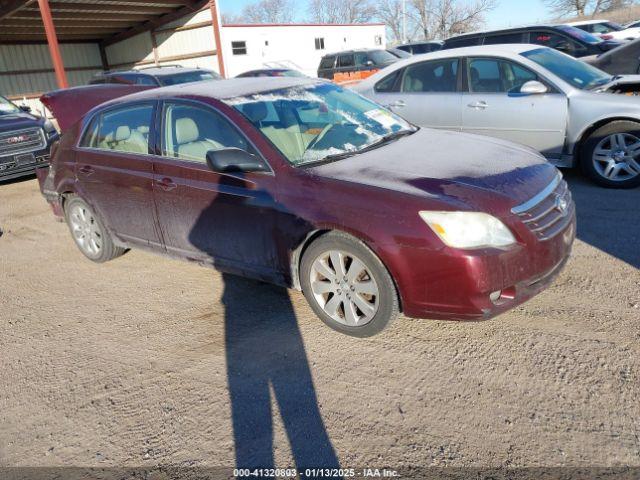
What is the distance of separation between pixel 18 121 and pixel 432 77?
22.9 feet

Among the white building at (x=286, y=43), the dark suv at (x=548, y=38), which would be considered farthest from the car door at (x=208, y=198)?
the white building at (x=286, y=43)

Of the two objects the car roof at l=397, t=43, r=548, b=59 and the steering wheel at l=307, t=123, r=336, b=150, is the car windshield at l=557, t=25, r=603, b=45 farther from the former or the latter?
the steering wheel at l=307, t=123, r=336, b=150

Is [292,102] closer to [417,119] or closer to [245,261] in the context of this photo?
[245,261]

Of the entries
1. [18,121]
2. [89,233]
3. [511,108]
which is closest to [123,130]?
[89,233]

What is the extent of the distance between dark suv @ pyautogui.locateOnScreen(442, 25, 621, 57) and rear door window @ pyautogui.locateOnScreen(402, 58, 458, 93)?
406 cm

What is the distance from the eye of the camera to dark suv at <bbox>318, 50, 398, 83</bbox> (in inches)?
710

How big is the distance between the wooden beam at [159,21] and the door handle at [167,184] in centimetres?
1652

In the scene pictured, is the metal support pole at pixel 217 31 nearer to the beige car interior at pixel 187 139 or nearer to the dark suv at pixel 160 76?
the dark suv at pixel 160 76

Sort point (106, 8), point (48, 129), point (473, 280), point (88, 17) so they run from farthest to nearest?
point (88, 17), point (106, 8), point (48, 129), point (473, 280)

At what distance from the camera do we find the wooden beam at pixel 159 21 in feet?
60.8

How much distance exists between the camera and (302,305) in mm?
3793

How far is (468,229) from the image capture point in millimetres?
2797

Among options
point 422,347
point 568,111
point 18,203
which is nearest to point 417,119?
point 568,111

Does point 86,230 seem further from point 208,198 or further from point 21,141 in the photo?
point 21,141
